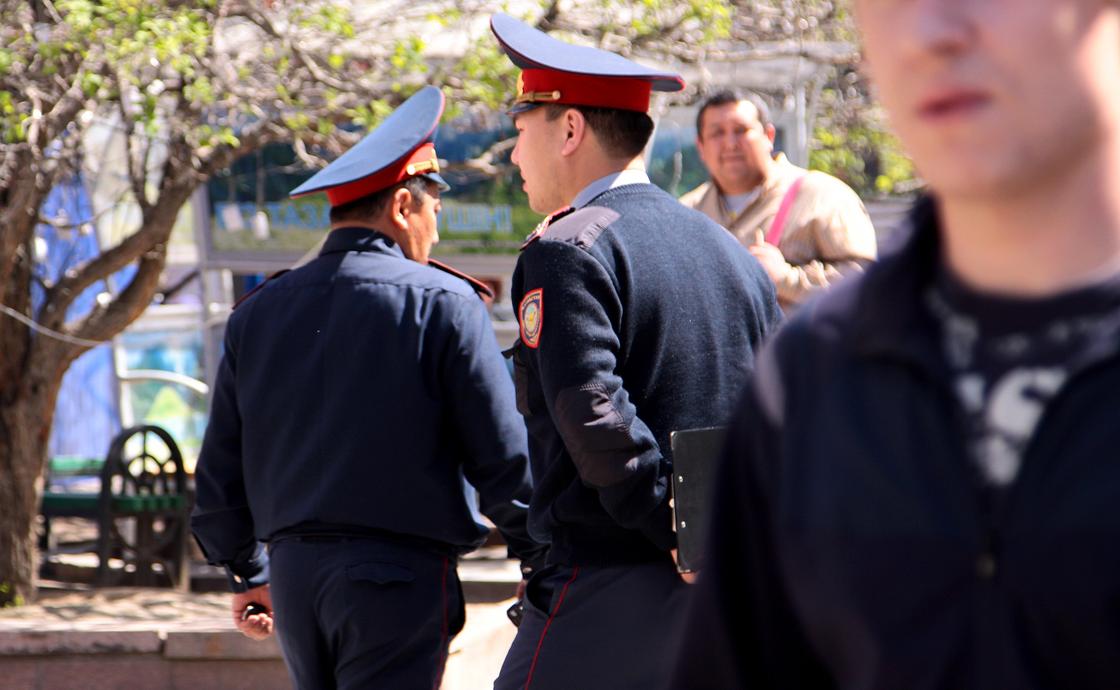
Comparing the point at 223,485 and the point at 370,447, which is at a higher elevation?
the point at 370,447

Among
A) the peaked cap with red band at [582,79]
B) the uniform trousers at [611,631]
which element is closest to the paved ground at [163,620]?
the uniform trousers at [611,631]

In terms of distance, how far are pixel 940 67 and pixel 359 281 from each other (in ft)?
9.01

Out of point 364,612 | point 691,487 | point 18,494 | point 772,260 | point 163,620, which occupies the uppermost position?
point 772,260

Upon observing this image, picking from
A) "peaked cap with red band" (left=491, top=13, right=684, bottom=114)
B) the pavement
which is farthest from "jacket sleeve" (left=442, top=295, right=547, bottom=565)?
the pavement

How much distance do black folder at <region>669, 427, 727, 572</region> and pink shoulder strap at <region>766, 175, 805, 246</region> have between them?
4.22 feet

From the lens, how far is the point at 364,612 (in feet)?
11.6

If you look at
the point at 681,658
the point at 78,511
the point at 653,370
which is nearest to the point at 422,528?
the point at 653,370

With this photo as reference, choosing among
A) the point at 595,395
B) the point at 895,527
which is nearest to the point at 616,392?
the point at 595,395

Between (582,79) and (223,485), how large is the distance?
152cm

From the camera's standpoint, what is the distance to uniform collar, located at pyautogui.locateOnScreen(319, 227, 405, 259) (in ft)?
12.6

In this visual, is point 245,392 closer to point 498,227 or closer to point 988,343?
point 988,343

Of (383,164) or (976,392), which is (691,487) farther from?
(976,392)

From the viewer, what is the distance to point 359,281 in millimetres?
3738

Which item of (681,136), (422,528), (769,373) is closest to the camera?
(769,373)
